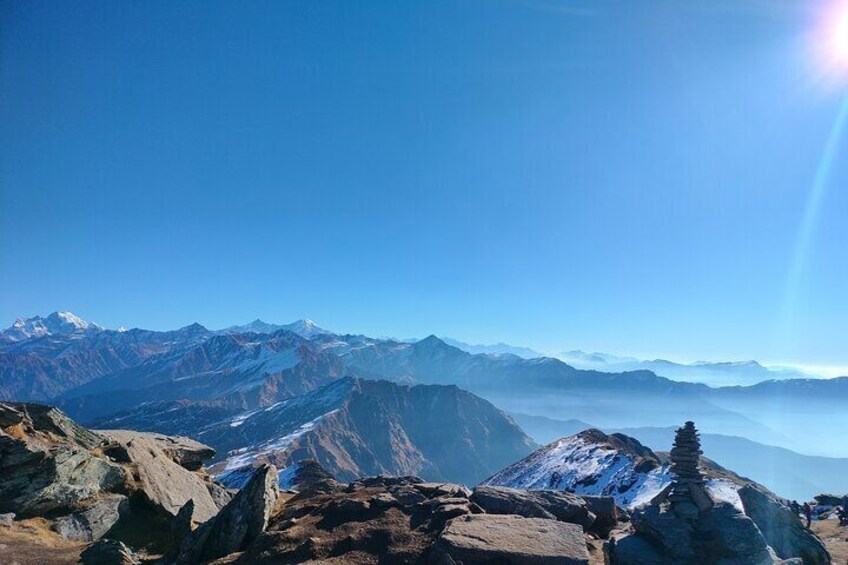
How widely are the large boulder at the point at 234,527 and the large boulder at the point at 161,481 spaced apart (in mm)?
6340

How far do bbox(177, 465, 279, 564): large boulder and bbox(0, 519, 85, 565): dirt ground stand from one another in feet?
18.6

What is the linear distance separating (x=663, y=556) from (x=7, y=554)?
1020 inches

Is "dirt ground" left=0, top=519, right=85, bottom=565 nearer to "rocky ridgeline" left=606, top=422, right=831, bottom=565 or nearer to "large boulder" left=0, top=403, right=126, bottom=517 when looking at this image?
"large boulder" left=0, top=403, right=126, bottom=517

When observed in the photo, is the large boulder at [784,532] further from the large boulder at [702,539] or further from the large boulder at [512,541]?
the large boulder at [512,541]

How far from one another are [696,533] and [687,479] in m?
2.26

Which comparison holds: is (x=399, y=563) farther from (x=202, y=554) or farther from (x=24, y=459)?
(x=24, y=459)

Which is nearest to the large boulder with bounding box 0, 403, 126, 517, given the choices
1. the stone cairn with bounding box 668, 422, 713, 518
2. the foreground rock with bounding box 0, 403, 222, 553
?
the foreground rock with bounding box 0, 403, 222, 553

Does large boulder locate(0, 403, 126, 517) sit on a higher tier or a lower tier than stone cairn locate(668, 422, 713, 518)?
lower

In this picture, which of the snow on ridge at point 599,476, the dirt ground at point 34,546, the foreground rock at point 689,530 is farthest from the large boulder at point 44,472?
the snow on ridge at point 599,476

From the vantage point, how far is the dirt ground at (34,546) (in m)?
18.6

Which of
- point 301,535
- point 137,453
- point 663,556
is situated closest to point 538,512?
point 663,556

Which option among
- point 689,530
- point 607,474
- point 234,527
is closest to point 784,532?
point 689,530

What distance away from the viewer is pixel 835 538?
32.2 meters

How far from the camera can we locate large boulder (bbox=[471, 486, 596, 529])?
19875 mm
